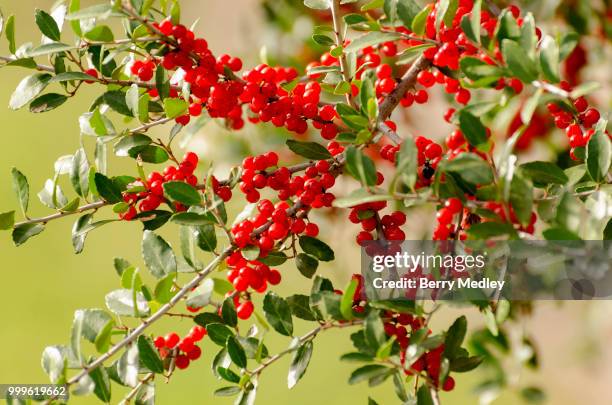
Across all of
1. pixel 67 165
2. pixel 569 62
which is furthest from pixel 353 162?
pixel 569 62

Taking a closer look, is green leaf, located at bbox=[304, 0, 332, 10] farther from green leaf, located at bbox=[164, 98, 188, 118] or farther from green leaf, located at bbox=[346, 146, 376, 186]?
green leaf, located at bbox=[346, 146, 376, 186]

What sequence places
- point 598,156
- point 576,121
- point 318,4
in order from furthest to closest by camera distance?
point 318,4, point 576,121, point 598,156

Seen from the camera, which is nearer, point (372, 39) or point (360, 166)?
point (360, 166)

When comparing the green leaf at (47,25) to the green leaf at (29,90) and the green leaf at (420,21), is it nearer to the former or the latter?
the green leaf at (29,90)

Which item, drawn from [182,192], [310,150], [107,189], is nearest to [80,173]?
[107,189]

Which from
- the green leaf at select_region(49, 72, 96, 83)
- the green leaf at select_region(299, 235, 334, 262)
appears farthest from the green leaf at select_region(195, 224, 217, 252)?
the green leaf at select_region(49, 72, 96, 83)

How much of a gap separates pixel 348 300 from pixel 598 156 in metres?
0.27

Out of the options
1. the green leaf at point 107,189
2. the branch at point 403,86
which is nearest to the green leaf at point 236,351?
the green leaf at point 107,189

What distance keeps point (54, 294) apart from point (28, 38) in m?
2.01

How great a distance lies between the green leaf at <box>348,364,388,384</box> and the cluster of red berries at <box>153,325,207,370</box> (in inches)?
8.6

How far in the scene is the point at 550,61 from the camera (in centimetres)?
59

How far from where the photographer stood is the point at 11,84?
13.4ft

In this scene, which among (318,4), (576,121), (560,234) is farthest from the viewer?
(318,4)

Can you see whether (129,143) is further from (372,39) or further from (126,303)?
(372,39)
